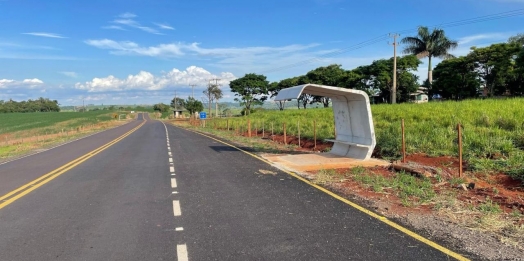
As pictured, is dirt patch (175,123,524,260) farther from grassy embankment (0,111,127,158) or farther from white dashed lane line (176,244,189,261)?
grassy embankment (0,111,127,158)

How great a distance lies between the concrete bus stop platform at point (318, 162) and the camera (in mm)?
11562

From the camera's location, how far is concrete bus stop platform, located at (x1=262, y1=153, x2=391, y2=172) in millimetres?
11562

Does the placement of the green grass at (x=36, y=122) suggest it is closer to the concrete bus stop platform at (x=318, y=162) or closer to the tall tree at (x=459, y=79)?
the concrete bus stop platform at (x=318, y=162)

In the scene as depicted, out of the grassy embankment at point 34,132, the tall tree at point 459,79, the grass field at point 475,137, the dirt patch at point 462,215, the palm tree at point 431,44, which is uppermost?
the palm tree at point 431,44

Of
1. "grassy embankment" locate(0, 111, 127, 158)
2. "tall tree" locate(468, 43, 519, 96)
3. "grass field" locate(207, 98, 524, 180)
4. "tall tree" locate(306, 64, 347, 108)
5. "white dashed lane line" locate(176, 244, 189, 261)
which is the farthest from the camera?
"tall tree" locate(306, 64, 347, 108)

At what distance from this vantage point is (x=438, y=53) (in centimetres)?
6034

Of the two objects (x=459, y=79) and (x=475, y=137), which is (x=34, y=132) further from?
(x=459, y=79)

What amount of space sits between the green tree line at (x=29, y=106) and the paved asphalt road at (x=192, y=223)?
18984 centimetres

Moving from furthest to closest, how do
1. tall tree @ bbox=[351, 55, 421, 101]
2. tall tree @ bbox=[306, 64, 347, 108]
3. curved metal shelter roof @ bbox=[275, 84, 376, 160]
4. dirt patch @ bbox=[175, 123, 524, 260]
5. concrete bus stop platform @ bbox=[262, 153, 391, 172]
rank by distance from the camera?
tall tree @ bbox=[306, 64, 347, 108] < tall tree @ bbox=[351, 55, 421, 101] < curved metal shelter roof @ bbox=[275, 84, 376, 160] < concrete bus stop platform @ bbox=[262, 153, 391, 172] < dirt patch @ bbox=[175, 123, 524, 260]

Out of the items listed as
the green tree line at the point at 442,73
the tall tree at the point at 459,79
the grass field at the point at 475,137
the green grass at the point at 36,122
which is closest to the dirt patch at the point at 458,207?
the grass field at the point at 475,137

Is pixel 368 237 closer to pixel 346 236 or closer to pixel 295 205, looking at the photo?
pixel 346 236

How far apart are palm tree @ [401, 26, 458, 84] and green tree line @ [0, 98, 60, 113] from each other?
559 ft

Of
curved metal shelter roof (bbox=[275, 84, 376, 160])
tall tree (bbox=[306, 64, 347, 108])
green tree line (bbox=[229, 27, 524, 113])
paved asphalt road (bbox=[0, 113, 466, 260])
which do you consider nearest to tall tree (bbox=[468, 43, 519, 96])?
green tree line (bbox=[229, 27, 524, 113])

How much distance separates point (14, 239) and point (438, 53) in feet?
212
